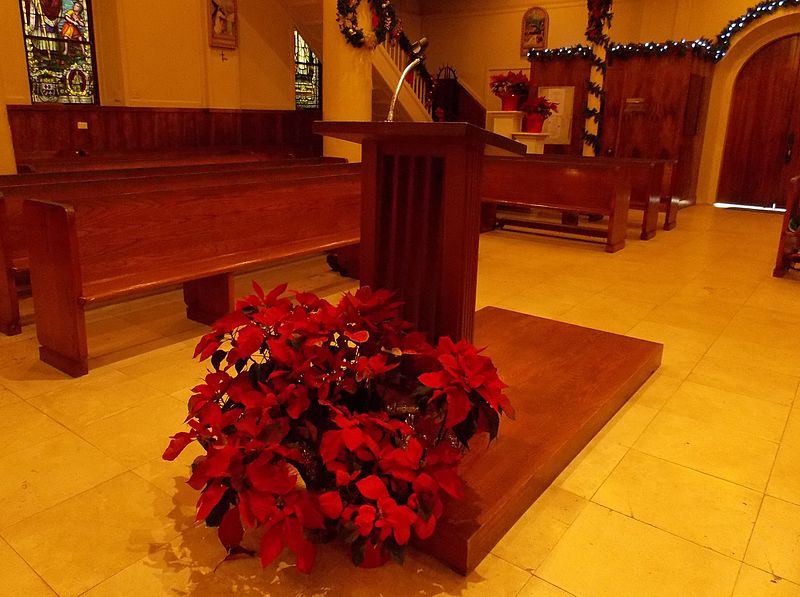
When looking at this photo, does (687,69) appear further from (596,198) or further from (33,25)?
(33,25)

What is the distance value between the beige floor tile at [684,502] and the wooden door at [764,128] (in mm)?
8985

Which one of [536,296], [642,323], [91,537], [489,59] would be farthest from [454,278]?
[489,59]

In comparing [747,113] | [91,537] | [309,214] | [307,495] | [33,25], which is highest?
[33,25]

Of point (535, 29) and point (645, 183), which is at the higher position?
point (535, 29)

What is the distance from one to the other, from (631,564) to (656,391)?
4.30 feet

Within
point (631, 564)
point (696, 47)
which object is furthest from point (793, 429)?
point (696, 47)

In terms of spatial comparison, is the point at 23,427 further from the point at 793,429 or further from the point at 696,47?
the point at 696,47

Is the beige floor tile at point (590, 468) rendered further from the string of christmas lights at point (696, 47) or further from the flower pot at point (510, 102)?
the string of christmas lights at point (696, 47)

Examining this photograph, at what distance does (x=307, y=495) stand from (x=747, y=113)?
10.3 meters

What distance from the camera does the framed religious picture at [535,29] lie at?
11383 millimetres

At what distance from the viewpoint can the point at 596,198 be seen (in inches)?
246

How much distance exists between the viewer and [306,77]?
10.9 m

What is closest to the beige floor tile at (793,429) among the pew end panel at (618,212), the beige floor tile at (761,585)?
the beige floor tile at (761,585)

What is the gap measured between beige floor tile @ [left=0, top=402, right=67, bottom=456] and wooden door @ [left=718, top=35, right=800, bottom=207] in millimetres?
10160
